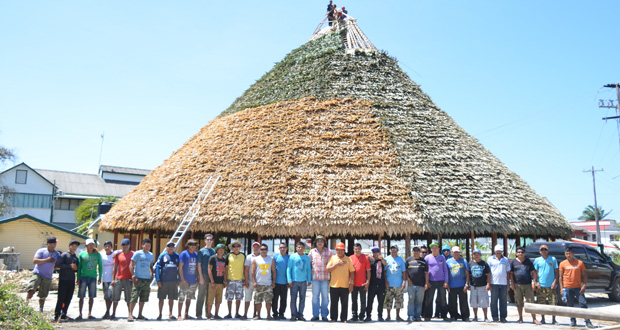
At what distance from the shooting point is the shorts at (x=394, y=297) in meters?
9.04

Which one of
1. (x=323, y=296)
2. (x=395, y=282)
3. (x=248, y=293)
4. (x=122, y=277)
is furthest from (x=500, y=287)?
(x=122, y=277)

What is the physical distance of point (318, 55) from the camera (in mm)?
19828

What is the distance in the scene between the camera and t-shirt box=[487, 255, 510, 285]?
9.06m

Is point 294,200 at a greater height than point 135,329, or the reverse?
point 294,200

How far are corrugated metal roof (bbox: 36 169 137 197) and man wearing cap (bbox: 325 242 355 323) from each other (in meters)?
40.7

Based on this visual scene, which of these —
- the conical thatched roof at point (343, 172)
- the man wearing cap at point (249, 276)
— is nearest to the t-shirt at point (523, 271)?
the conical thatched roof at point (343, 172)

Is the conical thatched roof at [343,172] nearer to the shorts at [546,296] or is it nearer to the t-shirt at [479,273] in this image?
the t-shirt at [479,273]

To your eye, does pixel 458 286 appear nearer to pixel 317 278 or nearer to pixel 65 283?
pixel 317 278

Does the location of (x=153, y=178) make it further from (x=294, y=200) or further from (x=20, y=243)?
(x=20, y=243)

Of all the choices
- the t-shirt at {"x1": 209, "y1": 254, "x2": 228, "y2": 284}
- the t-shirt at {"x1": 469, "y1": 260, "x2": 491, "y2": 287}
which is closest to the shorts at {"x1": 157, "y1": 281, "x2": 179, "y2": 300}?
the t-shirt at {"x1": 209, "y1": 254, "x2": 228, "y2": 284}

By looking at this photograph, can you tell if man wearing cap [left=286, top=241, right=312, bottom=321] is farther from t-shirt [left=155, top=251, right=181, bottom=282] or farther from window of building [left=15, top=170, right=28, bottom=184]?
window of building [left=15, top=170, right=28, bottom=184]

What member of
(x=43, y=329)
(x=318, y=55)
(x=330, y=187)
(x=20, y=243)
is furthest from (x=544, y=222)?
(x=20, y=243)

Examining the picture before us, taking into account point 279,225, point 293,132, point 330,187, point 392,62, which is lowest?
point 279,225

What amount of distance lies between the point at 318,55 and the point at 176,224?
988cm
